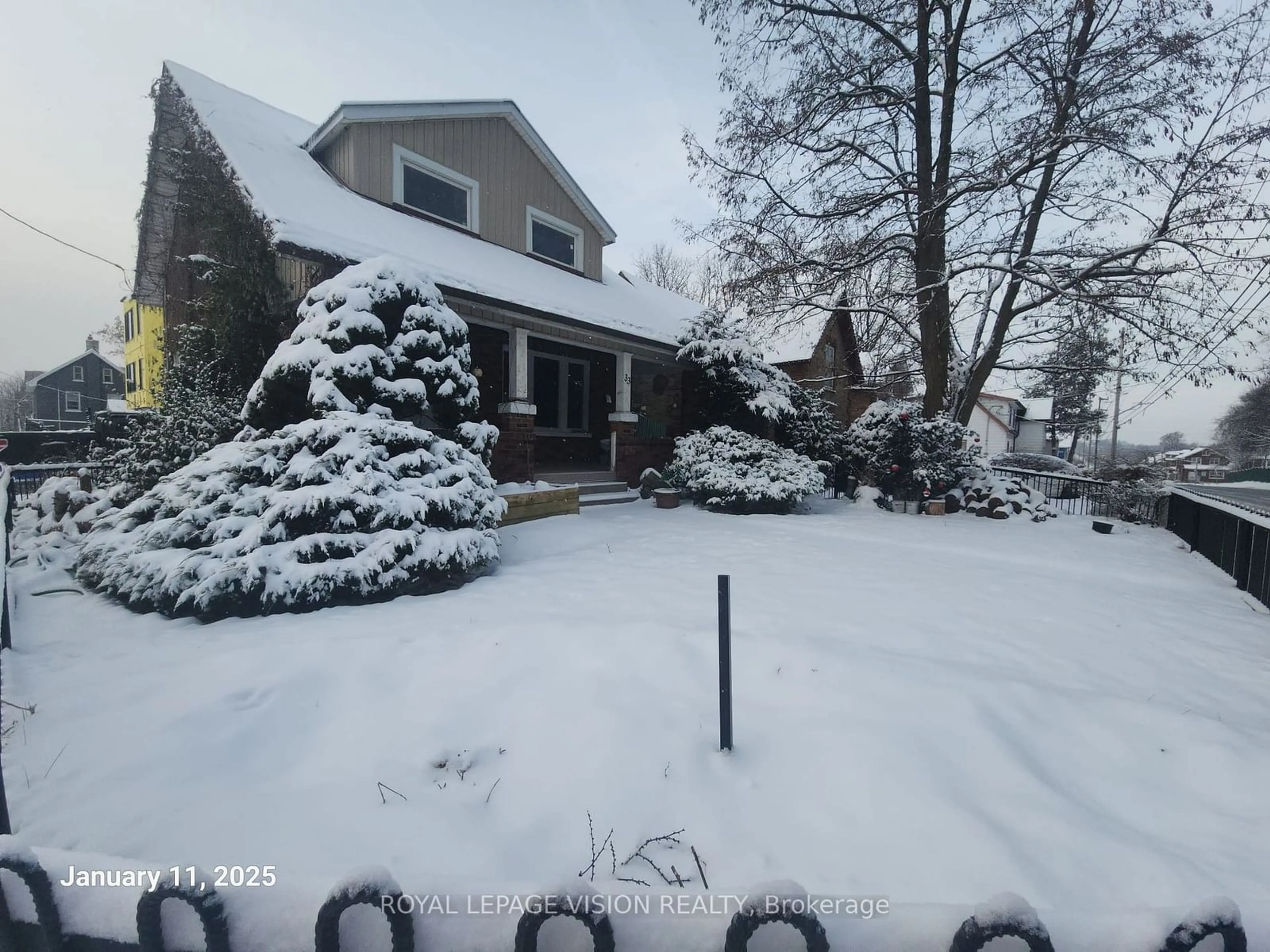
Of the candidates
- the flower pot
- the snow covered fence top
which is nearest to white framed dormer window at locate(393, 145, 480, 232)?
the flower pot

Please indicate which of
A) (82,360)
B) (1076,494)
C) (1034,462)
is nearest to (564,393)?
(1076,494)

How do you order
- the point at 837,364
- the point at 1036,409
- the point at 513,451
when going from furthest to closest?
the point at 1036,409 → the point at 837,364 → the point at 513,451

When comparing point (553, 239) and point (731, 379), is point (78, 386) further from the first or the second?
point (731, 379)

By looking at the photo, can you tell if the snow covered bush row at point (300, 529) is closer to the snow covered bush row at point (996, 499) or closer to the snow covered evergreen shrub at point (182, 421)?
the snow covered evergreen shrub at point (182, 421)

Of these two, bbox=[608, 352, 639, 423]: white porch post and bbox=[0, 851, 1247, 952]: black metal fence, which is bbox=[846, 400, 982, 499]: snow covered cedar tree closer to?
bbox=[608, 352, 639, 423]: white porch post

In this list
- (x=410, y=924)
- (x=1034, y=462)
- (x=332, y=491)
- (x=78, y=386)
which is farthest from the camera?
(x=78, y=386)

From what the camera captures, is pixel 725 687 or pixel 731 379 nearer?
pixel 725 687

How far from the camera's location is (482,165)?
10.3m

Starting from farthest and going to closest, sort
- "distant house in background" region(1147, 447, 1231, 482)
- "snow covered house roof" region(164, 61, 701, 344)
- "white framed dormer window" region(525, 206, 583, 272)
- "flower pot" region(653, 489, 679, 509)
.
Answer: "distant house in background" region(1147, 447, 1231, 482) < "white framed dormer window" region(525, 206, 583, 272) < "flower pot" region(653, 489, 679, 509) < "snow covered house roof" region(164, 61, 701, 344)

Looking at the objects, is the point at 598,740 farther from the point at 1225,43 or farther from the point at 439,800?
the point at 1225,43

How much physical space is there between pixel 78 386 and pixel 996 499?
200 ft

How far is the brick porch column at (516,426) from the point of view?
8.40 metres

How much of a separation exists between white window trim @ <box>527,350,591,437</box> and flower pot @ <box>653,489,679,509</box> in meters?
3.44

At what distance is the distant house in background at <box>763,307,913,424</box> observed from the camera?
1325 centimetres
